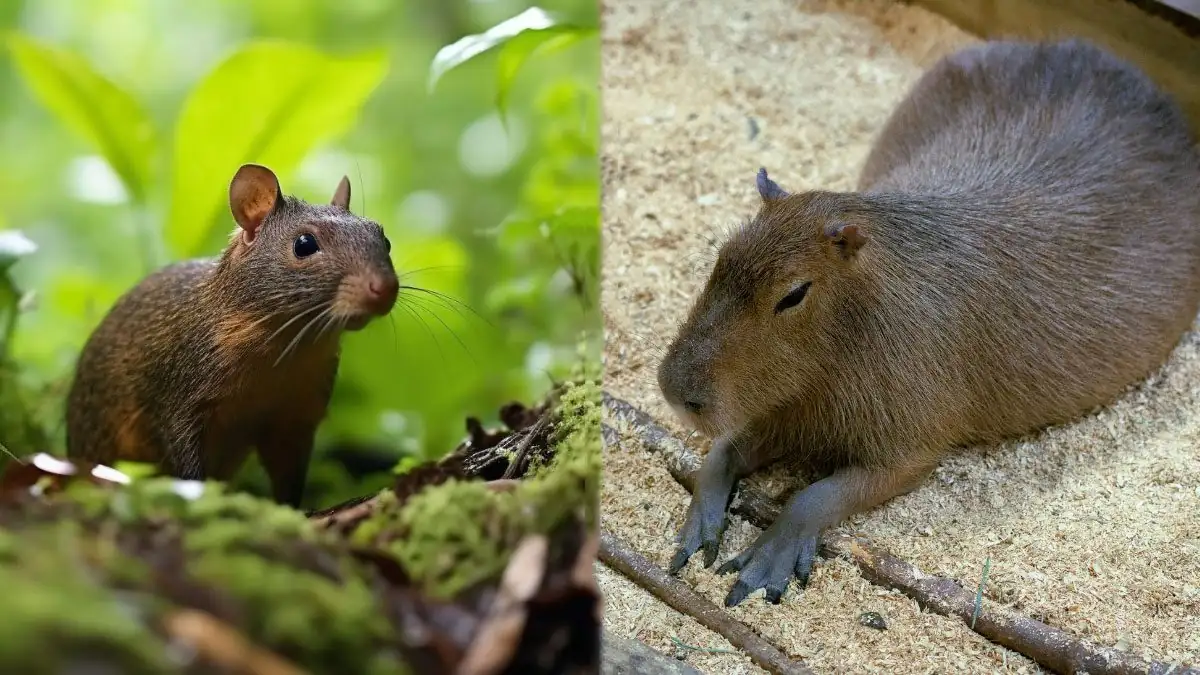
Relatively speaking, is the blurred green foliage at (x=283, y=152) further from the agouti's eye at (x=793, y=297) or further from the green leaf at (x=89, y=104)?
the agouti's eye at (x=793, y=297)

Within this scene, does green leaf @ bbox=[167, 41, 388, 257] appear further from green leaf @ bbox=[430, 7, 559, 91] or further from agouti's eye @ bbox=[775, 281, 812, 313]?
agouti's eye @ bbox=[775, 281, 812, 313]

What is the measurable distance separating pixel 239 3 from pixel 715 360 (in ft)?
4.57

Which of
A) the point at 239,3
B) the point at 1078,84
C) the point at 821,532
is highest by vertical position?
the point at 1078,84

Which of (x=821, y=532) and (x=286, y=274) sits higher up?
(x=286, y=274)

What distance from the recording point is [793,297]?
8.26ft

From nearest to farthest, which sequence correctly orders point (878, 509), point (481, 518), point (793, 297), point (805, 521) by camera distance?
point (481, 518) < point (793, 297) < point (805, 521) < point (878, 509)

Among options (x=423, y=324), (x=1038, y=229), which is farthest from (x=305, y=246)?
(x=1038, y=229)

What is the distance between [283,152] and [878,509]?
6.11 ft

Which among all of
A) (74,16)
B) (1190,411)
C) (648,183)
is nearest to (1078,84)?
(1190,411)

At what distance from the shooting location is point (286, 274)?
56.3 inches

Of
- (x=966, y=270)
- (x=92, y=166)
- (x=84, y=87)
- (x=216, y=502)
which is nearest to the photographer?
(x=216, y=502)

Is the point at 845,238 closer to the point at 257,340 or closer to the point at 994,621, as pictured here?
the point at 994,621

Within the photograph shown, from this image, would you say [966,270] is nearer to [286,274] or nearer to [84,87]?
[286,274]

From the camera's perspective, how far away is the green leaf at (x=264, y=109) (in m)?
1.45
